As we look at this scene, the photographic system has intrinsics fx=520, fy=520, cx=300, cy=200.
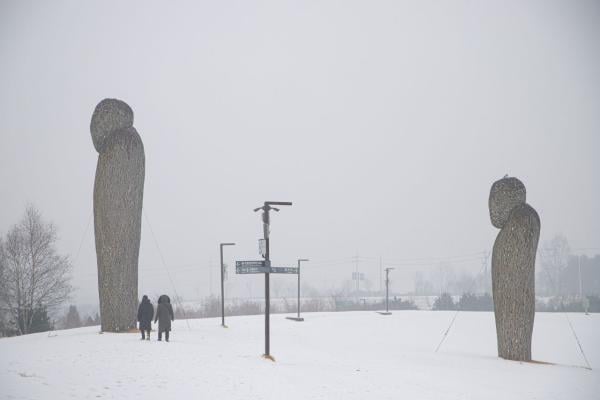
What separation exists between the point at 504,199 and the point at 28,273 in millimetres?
24324

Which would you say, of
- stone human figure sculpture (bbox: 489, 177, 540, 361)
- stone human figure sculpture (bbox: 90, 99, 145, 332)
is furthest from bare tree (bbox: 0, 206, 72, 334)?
stone human figure sculpture (bbox: 489, 177, 540, 361)

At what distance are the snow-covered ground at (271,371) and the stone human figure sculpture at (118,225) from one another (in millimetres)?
1309

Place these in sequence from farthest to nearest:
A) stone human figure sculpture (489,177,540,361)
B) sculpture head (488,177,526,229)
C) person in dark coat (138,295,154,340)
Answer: sculpture head (488,177,526,229) < stone human figure sculpture (489,177,540,361) < person in dark coat (138,295,154,340)

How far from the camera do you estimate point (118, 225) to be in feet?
58.2

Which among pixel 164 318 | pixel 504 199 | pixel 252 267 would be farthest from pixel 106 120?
pixel 504 199

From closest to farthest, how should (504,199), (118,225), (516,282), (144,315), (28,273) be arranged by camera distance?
(144,315) < (118,225) < (516,282) < (504,199) < (28,273)

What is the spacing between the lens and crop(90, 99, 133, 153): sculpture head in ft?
62.5

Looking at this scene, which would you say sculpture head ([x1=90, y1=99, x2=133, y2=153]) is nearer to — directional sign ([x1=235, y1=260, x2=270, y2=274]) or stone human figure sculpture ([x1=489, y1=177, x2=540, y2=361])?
directional sign ([x1=235, y1=260, x2=270, y2=274])

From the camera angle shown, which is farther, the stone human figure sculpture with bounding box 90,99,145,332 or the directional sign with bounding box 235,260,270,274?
the stone human figure sculpture with bounding box 90,99,145,332

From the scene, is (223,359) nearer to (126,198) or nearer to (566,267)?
(126,198)

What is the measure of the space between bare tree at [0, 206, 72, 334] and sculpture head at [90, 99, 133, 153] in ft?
40.8

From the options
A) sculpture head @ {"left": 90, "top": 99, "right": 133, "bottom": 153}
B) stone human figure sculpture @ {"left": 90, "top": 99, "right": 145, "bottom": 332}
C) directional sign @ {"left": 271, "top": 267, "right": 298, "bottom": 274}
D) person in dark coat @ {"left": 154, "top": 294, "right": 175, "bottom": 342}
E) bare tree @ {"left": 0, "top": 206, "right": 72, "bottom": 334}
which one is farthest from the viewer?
bare tree @ {"left": 0, "top": 206, "right": 72, "bottom": 334}

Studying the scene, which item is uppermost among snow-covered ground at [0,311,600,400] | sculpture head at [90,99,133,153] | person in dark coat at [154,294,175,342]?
sculpture head at [90,99,133,153]

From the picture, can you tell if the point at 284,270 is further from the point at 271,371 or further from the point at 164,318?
the point at 271,371
